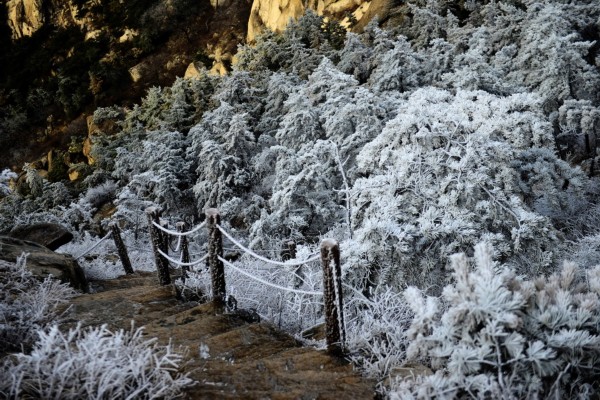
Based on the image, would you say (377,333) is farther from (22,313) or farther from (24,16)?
(24,16)

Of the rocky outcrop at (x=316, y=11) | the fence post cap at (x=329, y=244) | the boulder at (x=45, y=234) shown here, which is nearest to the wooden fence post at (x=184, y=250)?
the fence post cap at (x=329, y=244)

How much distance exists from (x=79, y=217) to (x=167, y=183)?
15.7ft

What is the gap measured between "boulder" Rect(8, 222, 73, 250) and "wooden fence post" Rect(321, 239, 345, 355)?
352 inches

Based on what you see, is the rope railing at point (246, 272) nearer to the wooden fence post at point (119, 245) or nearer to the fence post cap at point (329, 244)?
the fence post cap at point (329, 244)

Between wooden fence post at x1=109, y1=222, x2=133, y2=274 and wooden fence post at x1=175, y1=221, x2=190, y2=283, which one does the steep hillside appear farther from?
wooden fence post at x1=175, y1=221, x2=190, y2=283

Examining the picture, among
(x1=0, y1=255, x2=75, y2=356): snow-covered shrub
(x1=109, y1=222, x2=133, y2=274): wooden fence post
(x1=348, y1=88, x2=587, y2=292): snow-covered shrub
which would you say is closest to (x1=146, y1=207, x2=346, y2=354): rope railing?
(x1=348, y1=88, x2=587, y2=292): snow-covered shrub

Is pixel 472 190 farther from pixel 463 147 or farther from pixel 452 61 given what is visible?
pixel 452 61

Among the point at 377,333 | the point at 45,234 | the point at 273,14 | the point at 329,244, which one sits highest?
the point at 273,14

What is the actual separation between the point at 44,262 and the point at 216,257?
3.92 m

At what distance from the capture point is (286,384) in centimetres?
311

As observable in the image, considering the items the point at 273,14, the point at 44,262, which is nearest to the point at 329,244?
the point at 44,262

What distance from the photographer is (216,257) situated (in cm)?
493

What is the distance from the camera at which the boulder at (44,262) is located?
6418 millimetres

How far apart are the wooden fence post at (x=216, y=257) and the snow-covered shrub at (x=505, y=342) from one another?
270cm
